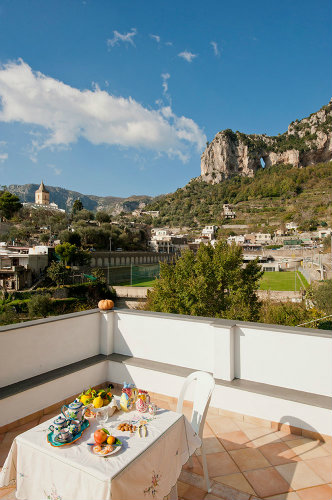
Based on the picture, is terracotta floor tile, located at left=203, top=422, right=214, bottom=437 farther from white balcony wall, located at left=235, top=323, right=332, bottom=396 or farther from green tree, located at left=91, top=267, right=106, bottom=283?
green tree, located at left=91, top=267, right=106, bottom=283

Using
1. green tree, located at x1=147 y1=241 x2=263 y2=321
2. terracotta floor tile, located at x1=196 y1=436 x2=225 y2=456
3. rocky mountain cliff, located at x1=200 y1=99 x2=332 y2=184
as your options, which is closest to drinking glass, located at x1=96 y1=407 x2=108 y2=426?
terracotta floor tile, located at x1=196 y1=436 x2=225 y2=456

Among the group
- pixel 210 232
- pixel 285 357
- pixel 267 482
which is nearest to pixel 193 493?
pixel 267 482

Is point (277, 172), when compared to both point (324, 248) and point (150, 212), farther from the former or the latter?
point (324, 248)

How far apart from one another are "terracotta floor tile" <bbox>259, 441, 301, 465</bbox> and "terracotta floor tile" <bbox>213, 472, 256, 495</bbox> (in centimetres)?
31

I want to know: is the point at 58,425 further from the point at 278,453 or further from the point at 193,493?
the point at 278,453

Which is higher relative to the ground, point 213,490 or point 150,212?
point 150,212

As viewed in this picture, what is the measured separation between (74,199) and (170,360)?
141680 mm

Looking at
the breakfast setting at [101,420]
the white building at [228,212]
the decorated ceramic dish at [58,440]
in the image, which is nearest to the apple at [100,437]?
the breakfast setting at [101,420]

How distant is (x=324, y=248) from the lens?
42.6 meters

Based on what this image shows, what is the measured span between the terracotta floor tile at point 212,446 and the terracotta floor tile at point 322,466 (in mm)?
644

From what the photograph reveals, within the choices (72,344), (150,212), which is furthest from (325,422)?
(150,212)

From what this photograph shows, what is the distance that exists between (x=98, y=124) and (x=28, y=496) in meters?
13.8

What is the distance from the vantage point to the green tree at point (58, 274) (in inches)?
1052

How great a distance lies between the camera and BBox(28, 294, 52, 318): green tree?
2120 cm
